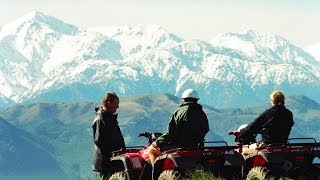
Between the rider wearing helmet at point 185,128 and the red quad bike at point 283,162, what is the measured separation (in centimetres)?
129

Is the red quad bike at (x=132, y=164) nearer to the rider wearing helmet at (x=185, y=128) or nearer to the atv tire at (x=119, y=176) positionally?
the atv tire at (x=119, y=176)

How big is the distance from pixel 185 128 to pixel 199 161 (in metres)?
1.29

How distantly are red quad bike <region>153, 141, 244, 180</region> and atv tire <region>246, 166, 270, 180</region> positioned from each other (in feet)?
0.89

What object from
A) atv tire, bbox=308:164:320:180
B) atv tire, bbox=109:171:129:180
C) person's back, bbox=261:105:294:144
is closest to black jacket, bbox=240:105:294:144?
person's back, bbox=261:105:294:144

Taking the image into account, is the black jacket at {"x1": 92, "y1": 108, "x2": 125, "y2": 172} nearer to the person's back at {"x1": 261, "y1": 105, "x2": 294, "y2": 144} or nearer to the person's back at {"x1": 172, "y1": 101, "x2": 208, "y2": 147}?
the person's back at {"x1": 172, "y1": 101, "x2": 208, "y2": 147}

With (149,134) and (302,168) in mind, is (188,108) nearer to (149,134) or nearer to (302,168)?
(149,134)

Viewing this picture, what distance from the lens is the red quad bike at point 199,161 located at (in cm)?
1658

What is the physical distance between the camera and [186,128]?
17875 mm

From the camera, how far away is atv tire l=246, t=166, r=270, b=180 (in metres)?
16.8

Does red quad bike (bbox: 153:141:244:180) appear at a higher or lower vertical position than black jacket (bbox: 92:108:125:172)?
lower

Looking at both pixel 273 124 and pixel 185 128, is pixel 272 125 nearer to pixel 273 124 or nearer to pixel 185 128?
pixel 273 124

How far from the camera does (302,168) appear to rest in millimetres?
17641

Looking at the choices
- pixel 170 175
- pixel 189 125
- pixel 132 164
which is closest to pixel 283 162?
pixel 189 125

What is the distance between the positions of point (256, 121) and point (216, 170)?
1.69 metres
